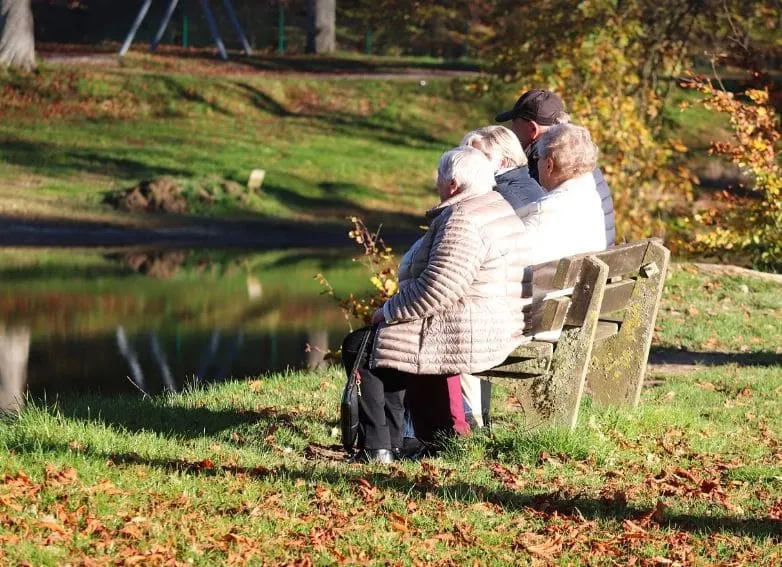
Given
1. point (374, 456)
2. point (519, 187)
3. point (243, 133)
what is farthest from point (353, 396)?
point (243, 133)

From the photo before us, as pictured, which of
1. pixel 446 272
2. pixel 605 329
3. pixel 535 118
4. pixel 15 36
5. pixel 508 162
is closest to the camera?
pixel 446 272

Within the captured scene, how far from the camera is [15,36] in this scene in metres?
30.3

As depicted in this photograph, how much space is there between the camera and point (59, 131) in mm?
26969

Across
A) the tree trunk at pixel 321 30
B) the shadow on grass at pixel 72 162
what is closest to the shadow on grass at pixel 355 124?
the shadow on grass at pixel 72 162

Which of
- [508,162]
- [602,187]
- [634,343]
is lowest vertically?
[634,343]

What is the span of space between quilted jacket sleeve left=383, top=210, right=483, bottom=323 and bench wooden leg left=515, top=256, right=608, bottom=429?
558 millimetres

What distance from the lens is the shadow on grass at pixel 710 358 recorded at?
991cm

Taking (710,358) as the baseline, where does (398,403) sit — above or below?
above

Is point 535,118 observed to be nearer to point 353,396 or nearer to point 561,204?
point 561,204

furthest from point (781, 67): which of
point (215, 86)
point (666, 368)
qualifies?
point (666, 368)

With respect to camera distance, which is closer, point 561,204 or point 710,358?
point 561,204

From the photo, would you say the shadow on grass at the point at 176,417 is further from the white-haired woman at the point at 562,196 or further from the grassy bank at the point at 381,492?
the white-haired woman at the point at 562,196

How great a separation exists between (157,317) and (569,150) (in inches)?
302

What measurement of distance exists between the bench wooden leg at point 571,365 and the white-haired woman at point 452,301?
245mm
